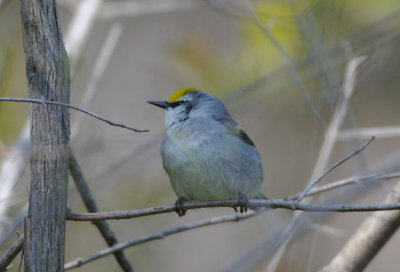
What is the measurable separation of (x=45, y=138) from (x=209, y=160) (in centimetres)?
151

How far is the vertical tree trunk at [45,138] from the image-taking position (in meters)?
2.01

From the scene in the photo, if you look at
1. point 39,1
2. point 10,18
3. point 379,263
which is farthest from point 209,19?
point 39,1

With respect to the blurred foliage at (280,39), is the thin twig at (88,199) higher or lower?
lower

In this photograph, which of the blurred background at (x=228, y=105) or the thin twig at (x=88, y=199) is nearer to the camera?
the thin twig at (x=88, y=199)

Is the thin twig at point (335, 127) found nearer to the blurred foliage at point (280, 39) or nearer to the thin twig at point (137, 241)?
the blurred foliage at point (280, 39)

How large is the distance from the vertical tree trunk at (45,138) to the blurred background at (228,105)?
19cm

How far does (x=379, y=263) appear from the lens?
6.41 meters

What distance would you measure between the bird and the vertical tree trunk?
1280 millimetres

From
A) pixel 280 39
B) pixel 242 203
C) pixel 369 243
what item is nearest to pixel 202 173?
pixel 242 203

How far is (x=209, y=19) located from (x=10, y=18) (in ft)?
11.1

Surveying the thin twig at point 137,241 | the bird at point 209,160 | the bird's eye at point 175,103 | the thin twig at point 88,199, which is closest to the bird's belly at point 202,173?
the bird at point 209,160

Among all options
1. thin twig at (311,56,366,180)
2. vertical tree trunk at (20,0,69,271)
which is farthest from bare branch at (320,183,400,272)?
vertical tree trunk at (20,0,69,271)

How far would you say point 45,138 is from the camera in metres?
2.03

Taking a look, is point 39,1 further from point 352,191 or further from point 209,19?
point 209,19
